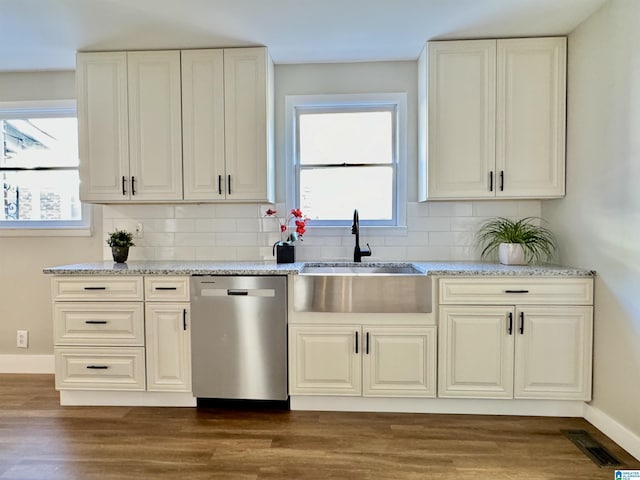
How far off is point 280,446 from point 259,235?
1.46 m

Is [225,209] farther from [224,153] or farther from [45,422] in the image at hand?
[45,422]

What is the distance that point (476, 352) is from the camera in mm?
2148

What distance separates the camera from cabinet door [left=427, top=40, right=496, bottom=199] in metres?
2.37

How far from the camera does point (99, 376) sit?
7.50ft

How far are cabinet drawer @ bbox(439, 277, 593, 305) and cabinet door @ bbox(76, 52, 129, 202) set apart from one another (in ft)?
7.42

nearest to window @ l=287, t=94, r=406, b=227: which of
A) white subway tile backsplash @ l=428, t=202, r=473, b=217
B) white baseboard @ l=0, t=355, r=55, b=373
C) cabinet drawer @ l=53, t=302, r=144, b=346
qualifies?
white subway tile backsplash @ l=428, t=202, r=473, b=217

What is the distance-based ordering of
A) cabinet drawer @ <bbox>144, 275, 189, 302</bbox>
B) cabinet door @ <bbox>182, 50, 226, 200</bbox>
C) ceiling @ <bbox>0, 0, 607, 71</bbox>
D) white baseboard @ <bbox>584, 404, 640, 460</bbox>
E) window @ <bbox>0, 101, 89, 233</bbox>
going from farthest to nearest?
window @ <bbox>0, 101, 89, 233</bbox>, cabinet door @ <bbox>182, 50, 226, 200</bbox>, cabinet drawer @ <bbox>144, 275, 189, 302</bbox>, ceiling @ <bbox>0, 0, 607, 71</bbox>, white baseboard @ <bbox>584, 404, 640, 460</bbox>

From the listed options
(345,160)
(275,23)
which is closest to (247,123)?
(275,23)

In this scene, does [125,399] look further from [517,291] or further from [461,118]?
[461,118]

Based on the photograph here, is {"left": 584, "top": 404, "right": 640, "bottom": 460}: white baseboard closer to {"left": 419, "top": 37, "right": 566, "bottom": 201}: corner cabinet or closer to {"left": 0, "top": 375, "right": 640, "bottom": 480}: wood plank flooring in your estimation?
{"left": 0, "top": 375, "right": 640, "bottom": 480}: wood plank flooring

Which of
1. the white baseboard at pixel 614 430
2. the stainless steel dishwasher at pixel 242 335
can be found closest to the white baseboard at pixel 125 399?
the stainless steel dishwasher at pixel 242 335

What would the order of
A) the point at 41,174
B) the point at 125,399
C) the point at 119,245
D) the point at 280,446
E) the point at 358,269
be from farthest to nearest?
1. the point at 41,174
2. the point at 358,269
3. the point at 119,245
4. the point at 125,399
5. the point at 280,446

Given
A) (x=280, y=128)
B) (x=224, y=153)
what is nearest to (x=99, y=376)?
(x=224, y=153)

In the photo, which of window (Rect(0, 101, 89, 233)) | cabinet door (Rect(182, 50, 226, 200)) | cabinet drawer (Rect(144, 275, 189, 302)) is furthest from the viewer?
window (Rect(0, 101, 89, 233))
